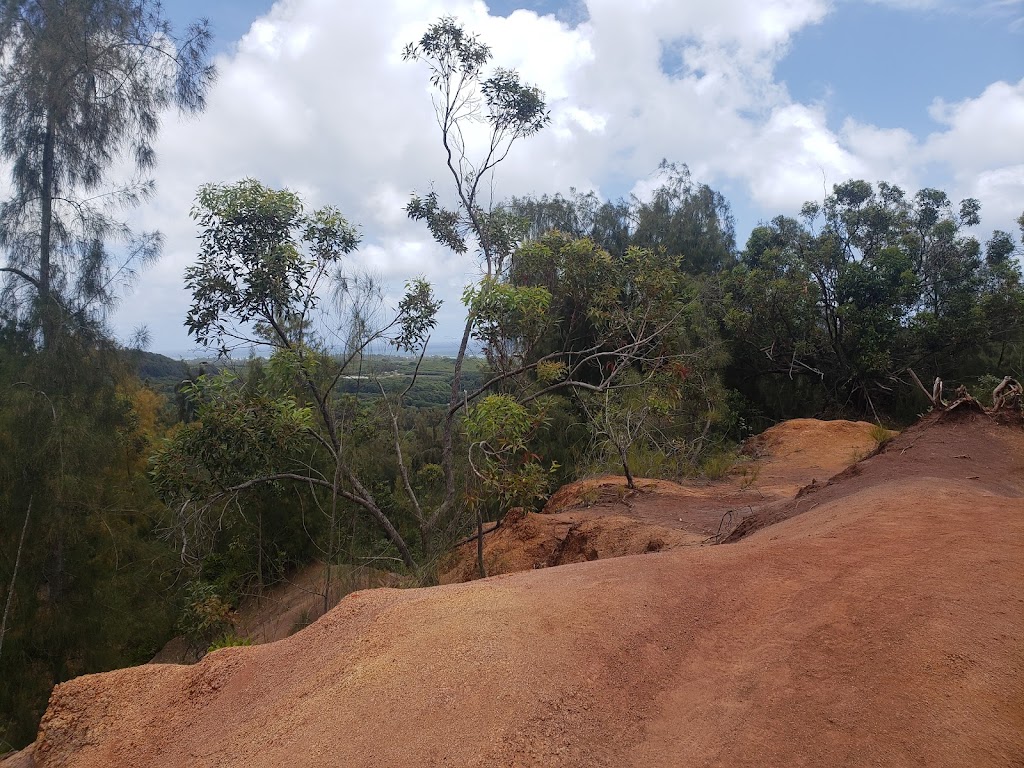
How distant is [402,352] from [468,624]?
5689 millimetres

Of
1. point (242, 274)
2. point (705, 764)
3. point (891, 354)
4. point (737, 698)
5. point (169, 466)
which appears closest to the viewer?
point (705, 764)

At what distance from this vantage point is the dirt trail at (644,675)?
2.86 metres

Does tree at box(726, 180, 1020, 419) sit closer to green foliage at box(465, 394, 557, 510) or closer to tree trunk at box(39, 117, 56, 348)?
green foliage at box(465, 394, 557, 510)

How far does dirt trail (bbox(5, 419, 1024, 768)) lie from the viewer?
2857 mm

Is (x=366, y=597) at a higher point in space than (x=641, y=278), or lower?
lower

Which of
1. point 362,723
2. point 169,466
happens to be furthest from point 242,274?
point 362,723

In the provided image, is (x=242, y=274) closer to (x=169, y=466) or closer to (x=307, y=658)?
(x=169, y=466)

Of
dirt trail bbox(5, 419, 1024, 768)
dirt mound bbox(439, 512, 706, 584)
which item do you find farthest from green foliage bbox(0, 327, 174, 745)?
dirt trail bbox(5, 419, 1024, 768)

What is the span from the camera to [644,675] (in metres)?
3.42

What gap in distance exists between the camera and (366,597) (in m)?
4.67

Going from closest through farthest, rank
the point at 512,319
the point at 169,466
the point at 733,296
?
the point at 169,466, the point at 512,319, the point at 733,296

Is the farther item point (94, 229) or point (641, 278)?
point (94, 229)

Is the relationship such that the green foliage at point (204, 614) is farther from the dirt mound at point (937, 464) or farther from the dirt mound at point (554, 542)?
the dirt mound at point (937, 464)

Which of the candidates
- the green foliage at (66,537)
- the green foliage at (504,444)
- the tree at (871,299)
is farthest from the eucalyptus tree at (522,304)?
the tree at (871,299)
